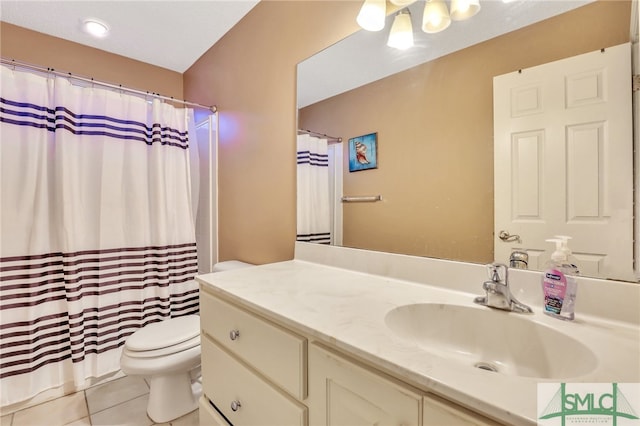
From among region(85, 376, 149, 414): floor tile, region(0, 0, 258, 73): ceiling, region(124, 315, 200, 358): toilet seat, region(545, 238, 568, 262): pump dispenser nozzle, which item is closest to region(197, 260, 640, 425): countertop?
region(545, 238, 568, 262): pump dispenser nozzle

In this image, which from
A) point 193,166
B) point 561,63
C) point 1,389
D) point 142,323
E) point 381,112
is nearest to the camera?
point 561,63

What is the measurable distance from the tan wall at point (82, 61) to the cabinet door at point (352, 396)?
2689 mm

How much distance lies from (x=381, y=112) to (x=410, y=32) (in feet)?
1.00

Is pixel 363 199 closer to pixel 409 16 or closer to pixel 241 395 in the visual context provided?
pixel 409 16

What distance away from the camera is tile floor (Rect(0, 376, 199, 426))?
57.6 inches

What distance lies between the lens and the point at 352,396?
0.60 meters

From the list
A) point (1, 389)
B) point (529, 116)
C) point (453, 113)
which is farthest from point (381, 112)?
point (1, 389)

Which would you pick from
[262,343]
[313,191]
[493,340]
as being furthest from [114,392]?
[493,340]

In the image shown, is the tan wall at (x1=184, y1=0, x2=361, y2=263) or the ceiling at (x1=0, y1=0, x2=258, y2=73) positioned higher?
the ceiling at (x1=0, y1=0, x2=258, y2=73)

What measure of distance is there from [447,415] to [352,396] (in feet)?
0.67

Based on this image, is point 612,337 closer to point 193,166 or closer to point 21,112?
point 193,166

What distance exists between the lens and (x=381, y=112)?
1192mm

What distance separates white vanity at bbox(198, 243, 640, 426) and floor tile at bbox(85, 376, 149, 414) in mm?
885

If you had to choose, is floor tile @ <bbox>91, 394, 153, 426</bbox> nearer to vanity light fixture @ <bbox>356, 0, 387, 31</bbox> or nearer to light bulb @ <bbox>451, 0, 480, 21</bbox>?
vanity light fixture @ <bbox>356, 0, 387, 31</bbox>
